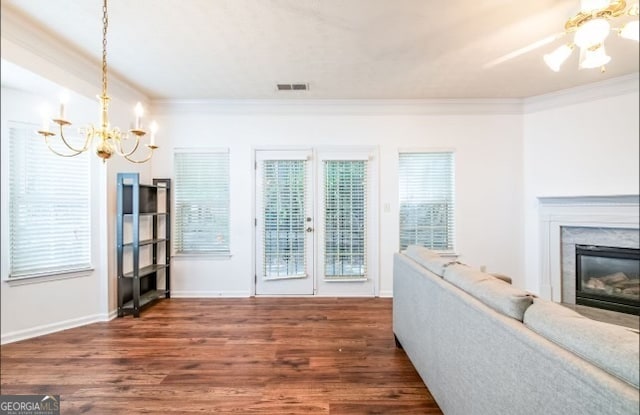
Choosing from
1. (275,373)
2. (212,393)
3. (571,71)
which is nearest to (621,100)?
(571,71)

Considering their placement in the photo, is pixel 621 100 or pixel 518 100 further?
pixel 518 100

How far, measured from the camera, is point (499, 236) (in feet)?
12.8

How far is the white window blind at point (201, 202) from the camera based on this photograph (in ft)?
12.8

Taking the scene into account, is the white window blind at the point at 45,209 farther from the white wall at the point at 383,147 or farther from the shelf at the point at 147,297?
the white wall at the point at 383,147

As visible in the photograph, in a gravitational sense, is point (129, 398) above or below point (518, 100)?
below

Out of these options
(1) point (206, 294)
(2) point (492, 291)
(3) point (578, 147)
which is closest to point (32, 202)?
(1) point (206, 294)

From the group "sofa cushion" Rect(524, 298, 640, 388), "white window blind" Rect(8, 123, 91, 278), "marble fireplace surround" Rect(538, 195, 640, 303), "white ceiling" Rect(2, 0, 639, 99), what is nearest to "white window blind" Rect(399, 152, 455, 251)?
"white ceiling" Rect(2, 0, 639, 99)

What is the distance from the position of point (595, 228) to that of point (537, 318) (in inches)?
132

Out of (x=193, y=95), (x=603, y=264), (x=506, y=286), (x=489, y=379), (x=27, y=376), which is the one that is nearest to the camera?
(x=489, y=379)

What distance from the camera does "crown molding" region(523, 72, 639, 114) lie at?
10.5 feet

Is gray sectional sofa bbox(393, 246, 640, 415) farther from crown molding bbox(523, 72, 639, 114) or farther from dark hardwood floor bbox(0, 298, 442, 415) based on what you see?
crown molding bbox(523, 72, 639, 114)

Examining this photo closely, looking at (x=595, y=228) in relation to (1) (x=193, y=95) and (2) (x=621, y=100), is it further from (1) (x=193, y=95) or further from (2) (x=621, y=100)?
(1) (x=193, y=95)

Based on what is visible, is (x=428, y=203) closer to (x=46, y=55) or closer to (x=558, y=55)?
(x=558, y=55)

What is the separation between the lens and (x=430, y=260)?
80.0 inches
